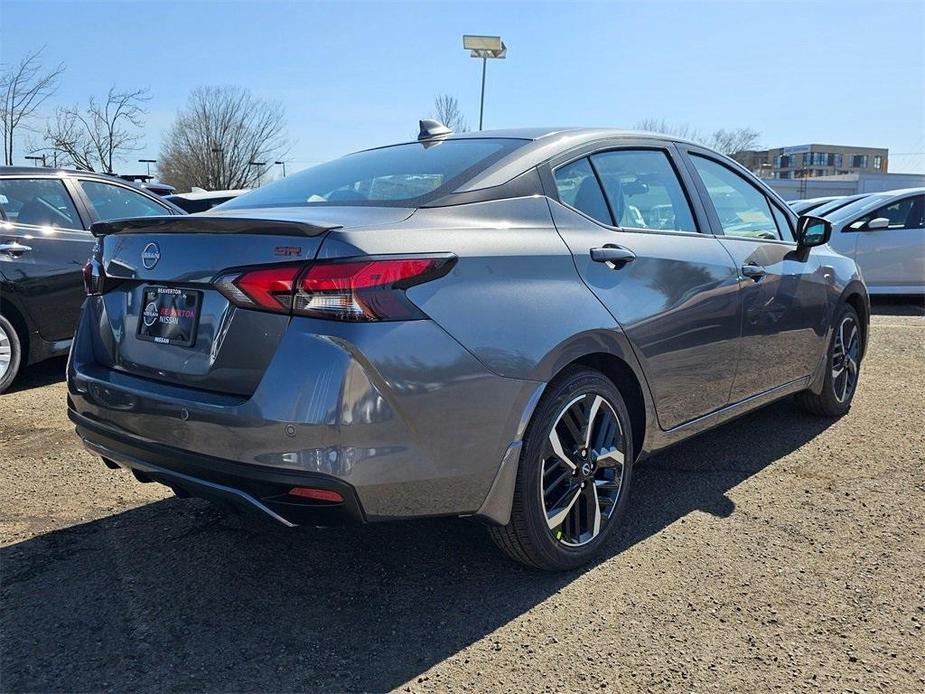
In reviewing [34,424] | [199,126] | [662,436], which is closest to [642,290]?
[662,436]

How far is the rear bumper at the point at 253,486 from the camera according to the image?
2209mm

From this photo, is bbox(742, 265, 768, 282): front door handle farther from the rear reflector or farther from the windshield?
the windshield

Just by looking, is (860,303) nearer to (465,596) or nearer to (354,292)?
(465,596)

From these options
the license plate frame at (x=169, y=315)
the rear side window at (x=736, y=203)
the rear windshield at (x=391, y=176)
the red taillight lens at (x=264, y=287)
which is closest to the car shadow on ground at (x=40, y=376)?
the rear windshield at (x=391, y=176)

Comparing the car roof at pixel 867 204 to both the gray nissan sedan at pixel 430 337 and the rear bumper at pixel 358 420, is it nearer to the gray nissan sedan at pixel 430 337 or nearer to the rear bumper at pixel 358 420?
the gray nissan sedan at pixel 430 337

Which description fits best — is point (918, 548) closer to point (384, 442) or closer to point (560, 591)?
point (560, 591)

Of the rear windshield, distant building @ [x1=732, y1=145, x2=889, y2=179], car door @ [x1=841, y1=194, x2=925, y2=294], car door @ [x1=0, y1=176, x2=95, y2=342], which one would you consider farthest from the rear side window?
distant building @ [x1=732, y1=145, x2=889, y2=179]

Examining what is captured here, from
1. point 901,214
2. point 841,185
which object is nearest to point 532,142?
point 901,214

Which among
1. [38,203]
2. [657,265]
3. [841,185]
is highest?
[841,185]

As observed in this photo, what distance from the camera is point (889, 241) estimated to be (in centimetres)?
982

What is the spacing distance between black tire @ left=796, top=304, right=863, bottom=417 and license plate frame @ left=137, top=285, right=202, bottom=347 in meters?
3.70

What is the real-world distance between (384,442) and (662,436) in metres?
1.50

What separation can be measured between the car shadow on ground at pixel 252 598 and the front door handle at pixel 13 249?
2.91 metres

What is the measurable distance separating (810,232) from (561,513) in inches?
97.6
